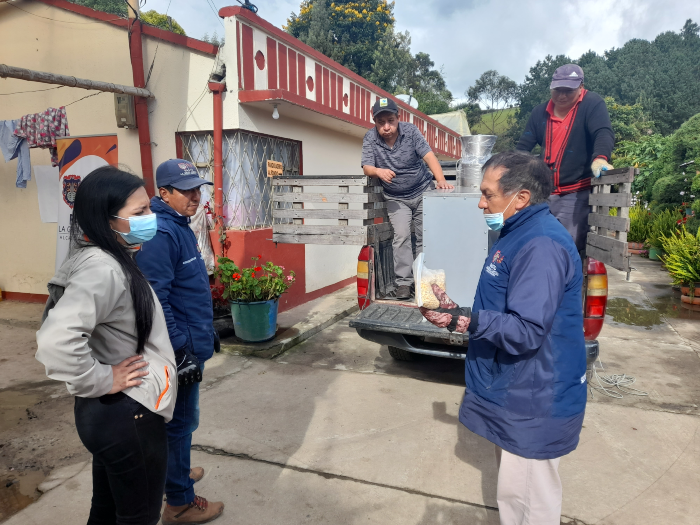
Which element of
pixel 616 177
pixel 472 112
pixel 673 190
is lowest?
pixel 616 177

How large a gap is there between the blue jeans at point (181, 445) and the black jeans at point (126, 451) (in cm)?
53

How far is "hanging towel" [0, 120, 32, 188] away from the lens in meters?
6.88

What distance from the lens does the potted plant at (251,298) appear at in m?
5.23

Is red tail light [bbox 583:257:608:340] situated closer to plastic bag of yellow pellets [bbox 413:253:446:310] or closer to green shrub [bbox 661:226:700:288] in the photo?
plastic bag of yellow pellets [bbox 413:253:446:310]

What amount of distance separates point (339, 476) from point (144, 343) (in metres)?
1.71

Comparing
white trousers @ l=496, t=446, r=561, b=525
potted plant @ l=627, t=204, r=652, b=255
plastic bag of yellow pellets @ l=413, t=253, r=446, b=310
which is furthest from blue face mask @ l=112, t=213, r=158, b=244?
potted plant @ l=627, t=204, r=652, b=255

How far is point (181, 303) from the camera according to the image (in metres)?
2.30

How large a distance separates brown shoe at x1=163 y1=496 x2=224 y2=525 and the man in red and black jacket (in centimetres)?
345

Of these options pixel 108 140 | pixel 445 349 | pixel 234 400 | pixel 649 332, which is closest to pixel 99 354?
pixel 234 400

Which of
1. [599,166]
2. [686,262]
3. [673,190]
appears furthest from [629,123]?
[599,166]

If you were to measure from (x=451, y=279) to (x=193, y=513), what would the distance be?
2.62 metres

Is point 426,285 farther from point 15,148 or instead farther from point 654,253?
point 654,253

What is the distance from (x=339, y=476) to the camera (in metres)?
2.94

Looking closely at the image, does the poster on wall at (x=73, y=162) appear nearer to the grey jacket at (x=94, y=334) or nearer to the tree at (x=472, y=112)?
the grey jacket at (x=94, y=334)
